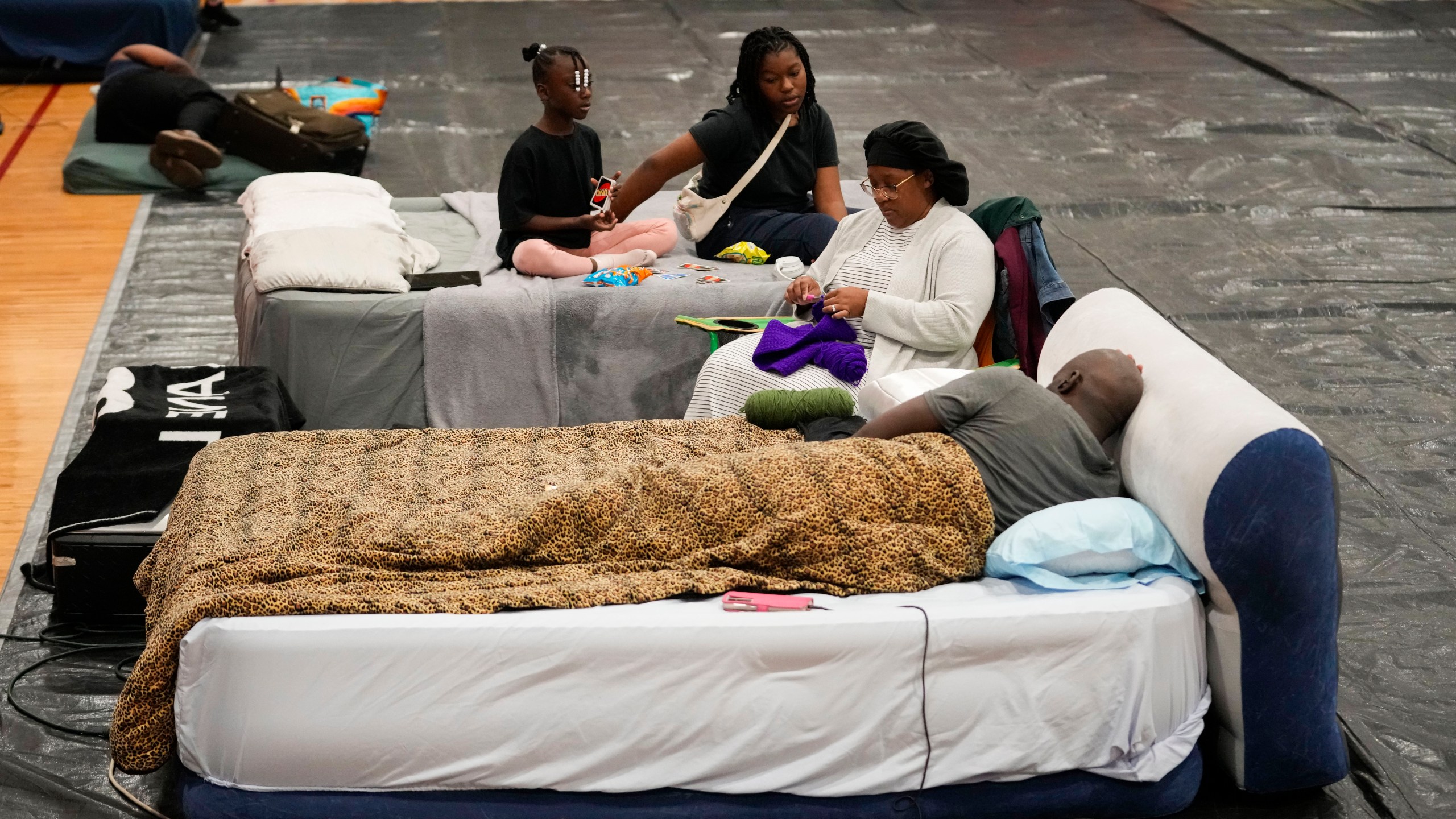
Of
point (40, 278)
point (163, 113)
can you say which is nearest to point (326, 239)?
point (40, 278)

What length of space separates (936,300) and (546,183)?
4.51ft

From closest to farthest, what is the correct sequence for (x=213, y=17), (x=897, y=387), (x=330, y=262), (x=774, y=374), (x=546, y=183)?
1. (x=897, y=387)
2. (x=774, y=374)
3. (x=330, y=262)
4. (x=546, y=183)
5. (x=213, y=17)

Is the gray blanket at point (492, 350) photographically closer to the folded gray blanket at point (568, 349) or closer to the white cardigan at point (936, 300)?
the folded gray blanket at point (568, 349)

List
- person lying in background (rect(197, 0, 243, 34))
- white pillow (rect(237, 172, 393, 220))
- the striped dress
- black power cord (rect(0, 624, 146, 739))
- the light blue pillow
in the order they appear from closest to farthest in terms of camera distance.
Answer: the light blue pillow → black power cord (rect(0, 624, 146, 739)) → the striped dress → white pillow (rect(237, 172, 393, 220)) → person lying in background (rect(197, 0, 243, 34))

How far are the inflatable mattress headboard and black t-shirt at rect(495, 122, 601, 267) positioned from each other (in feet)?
7.17

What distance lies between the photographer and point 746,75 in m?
4.31

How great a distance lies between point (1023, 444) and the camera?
2.70m

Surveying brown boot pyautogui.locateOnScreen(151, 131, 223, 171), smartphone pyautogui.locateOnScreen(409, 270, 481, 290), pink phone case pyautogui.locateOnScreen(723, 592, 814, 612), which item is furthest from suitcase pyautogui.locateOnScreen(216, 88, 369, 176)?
pink phone case pyautogui.locateOnScreen(723, 592, 814, 612)

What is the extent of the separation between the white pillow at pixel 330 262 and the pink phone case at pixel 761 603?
1.97 m

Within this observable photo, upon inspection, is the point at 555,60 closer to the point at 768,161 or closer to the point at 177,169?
the point at 768,161

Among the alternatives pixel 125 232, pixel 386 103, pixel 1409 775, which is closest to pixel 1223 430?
pixel 1409 775

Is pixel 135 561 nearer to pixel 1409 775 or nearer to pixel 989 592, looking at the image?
pixel 989 592

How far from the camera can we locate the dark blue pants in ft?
14.3

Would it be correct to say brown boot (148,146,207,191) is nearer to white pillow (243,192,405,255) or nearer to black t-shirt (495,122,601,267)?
white pillow (243,192,405,255)
